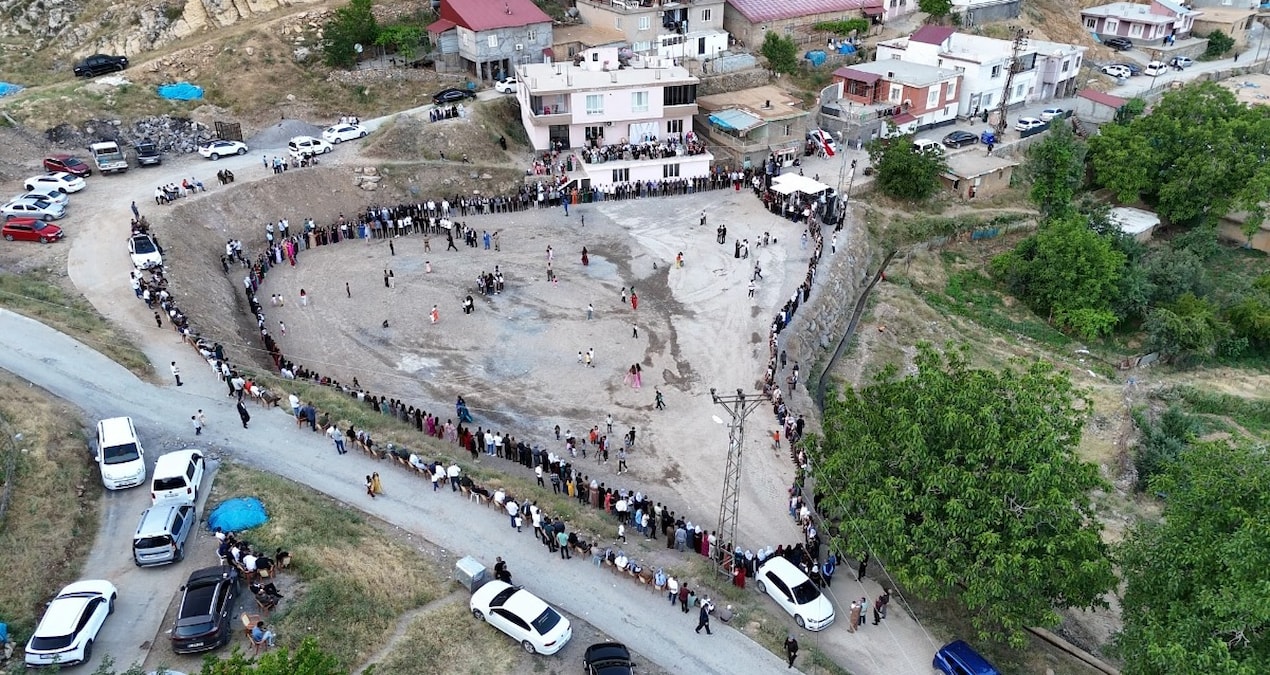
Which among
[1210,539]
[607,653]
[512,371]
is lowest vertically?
[512,371]

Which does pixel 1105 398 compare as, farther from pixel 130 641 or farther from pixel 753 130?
pixel 130 641

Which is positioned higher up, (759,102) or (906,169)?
(759,102)

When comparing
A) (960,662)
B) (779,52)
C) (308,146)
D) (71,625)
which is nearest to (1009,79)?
(779,52)

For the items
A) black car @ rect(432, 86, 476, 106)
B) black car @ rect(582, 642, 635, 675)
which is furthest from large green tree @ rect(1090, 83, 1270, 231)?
black car @ rect(582, 642, 635, 675)

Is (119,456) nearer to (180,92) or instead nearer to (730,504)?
(730,504)

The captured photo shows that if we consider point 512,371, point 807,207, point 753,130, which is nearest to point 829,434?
point 512,371

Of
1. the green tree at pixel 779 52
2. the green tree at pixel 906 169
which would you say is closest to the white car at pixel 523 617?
the green tree at pixel 906 169

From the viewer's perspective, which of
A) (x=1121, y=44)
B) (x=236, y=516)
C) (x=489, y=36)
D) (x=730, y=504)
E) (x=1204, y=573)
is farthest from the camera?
(x=1121, y=44)
